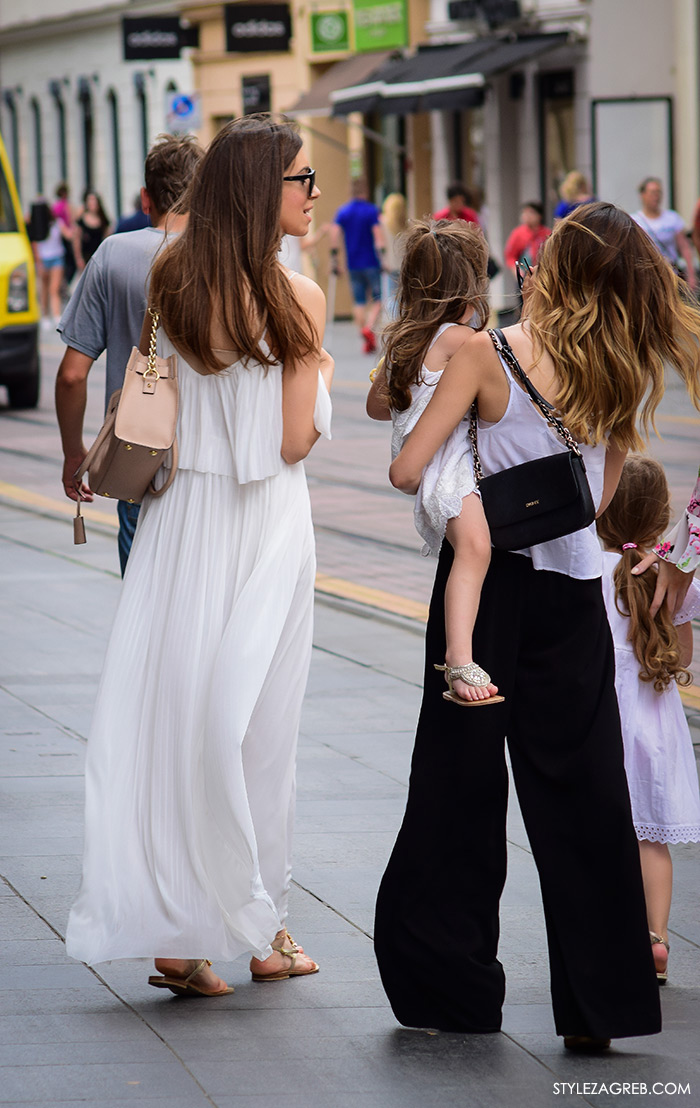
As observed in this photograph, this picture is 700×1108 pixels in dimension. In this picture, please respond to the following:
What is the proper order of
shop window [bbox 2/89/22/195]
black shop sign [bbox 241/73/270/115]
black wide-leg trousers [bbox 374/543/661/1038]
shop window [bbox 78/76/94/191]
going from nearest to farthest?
black wide-leg trousers [bbox 374/543/661/1038], black shop sign [bbox 241/73/270/115], shop window [bbox 78/76/94/191], shop window [bbox 2/89/22/195]

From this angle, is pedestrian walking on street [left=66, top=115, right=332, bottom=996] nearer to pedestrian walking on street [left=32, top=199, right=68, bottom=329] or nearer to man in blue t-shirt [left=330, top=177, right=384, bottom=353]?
man in blue t-shirt [left=330, top=177, right=384, bottom=353]

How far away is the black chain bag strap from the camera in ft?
12.0

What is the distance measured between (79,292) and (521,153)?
23.4 metres

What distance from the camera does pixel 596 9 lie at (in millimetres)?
25719

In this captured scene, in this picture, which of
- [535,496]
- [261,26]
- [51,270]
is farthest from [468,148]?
[535,496]

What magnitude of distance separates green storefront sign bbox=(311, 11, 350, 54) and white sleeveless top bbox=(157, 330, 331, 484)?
2876cm

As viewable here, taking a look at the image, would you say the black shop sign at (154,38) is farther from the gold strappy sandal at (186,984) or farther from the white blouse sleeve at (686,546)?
the gold strappy sandal at (186,984)

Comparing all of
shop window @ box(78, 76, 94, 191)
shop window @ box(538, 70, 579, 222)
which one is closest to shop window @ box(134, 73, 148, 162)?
shop window @ box(78, 76, 94, 191)

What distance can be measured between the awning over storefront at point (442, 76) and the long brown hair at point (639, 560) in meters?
22.3

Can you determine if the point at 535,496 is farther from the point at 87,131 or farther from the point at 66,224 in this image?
the point at 87,131

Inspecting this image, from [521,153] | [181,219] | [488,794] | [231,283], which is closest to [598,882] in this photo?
[488,794]

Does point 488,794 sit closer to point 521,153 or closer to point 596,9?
point 596,9

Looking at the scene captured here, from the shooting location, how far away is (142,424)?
3.98 metres

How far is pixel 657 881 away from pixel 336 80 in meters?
28.2
